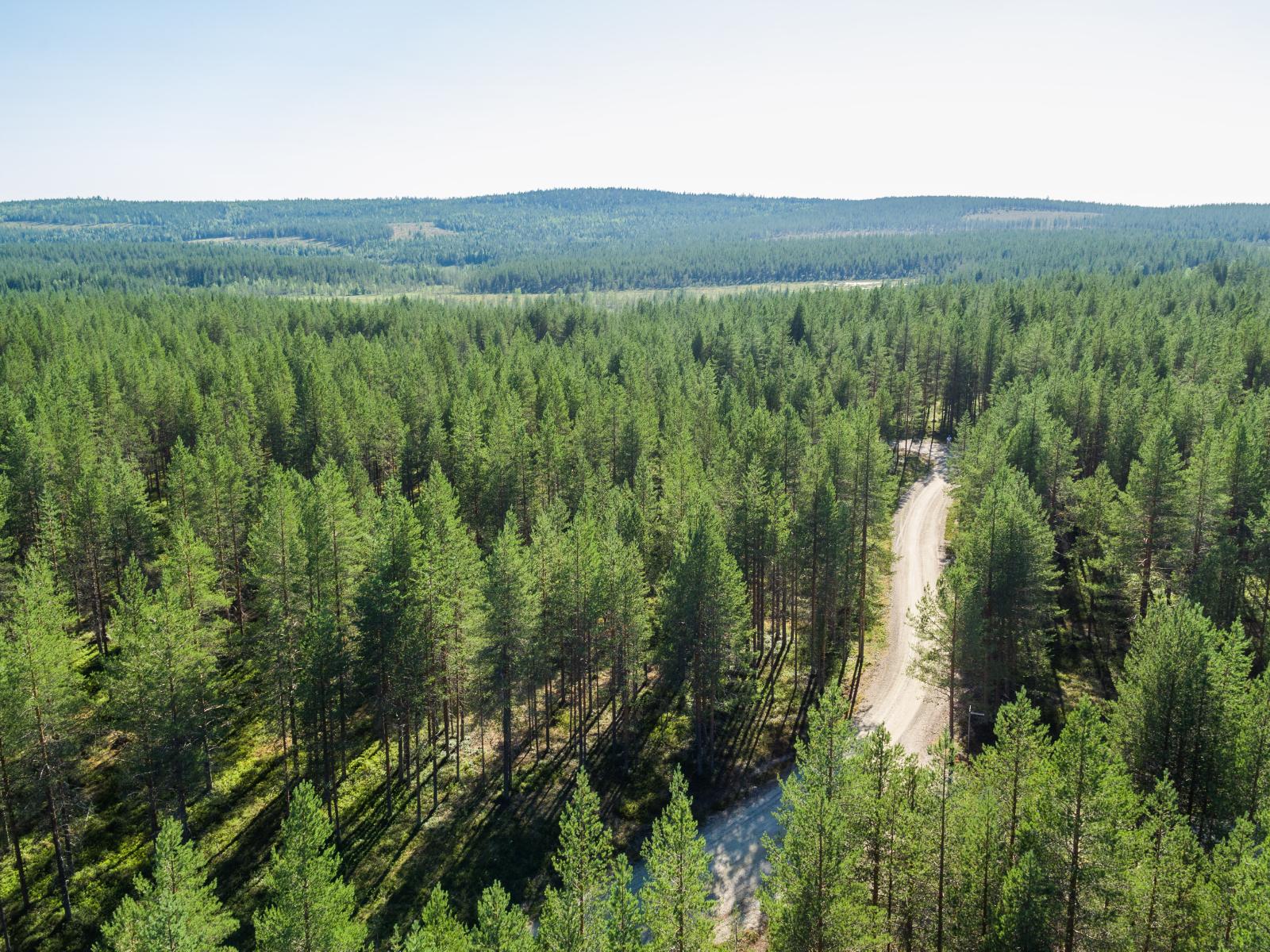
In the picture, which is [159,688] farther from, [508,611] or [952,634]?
[952,634]

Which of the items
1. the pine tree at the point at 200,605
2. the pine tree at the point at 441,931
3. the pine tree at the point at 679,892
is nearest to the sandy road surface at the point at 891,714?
the pine tree at the point at 679,892

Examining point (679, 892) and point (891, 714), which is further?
point (891, 714)

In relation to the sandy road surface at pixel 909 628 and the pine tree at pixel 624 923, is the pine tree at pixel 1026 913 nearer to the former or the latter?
the pine tree at pixel 624 923

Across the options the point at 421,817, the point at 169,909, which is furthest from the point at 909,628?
the point at 169,909

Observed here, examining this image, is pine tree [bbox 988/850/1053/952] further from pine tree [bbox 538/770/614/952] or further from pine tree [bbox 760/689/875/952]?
pine tree [bbox 538/770/614/952]

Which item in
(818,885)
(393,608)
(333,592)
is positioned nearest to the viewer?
(818,885)

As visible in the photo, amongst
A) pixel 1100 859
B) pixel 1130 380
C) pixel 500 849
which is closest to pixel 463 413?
pixel 500 849
